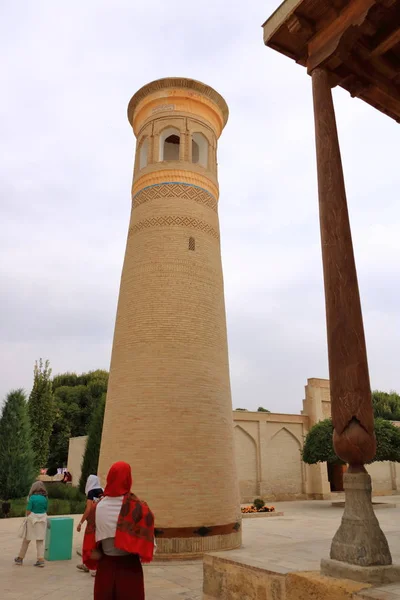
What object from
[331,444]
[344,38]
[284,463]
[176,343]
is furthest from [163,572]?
[284,463]

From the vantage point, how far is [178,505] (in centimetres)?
762

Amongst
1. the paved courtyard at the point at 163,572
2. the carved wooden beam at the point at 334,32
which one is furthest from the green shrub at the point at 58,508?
the carved wooden beam at the point at 334,32

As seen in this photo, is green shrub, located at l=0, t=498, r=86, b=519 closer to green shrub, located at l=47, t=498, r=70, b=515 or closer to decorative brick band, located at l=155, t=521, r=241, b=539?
green shrub, located at l=47, t=498, r=70, b=515

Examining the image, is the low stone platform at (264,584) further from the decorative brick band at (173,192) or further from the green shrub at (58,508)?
the green shrub at (58,508)

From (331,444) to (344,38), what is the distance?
52.7ft

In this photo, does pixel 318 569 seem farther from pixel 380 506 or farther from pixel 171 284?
pixel 380 506

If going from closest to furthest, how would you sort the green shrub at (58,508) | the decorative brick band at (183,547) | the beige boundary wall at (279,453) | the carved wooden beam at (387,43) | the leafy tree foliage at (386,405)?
the carved wooden beam at (387,43), the decorative brick band at (183,547), the green shrub at (58,508), the beige boundary wall at (279,453), the leafy tree foliage at (386,405)

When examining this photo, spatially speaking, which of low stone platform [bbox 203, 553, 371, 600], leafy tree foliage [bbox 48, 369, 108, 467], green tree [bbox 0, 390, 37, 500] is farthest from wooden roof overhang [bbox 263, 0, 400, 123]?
leafy tree foliage [bbox 48, 369, 108, 467]

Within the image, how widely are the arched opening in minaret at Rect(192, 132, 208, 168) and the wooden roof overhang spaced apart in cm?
535

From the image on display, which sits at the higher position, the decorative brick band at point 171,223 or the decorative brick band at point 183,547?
the decorative brick band at point 171,223

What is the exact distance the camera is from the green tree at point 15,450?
17562 millimetres

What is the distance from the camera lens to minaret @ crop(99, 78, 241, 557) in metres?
7.74

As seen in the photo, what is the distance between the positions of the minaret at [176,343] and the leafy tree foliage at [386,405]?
91.1 ft

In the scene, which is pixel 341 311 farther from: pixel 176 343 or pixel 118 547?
pixel 176 343
